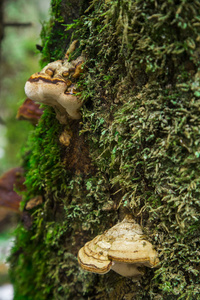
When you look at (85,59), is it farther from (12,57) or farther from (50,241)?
(12,57)

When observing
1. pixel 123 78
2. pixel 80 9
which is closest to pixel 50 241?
pixel 123 78

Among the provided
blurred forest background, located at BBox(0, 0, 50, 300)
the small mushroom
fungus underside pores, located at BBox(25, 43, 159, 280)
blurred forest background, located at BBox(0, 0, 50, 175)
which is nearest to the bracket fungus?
fungus underside pores, located at BBox(25, 43, 159, 280)

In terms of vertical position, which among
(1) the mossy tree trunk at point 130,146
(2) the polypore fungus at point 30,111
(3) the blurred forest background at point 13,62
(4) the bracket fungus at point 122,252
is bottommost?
(4) the bracket fungus at point 122,252

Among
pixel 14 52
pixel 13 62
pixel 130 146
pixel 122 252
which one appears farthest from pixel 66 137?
pixel 13 62

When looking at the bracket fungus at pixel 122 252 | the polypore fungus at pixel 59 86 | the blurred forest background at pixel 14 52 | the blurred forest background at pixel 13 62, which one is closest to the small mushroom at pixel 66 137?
the polypore fungus at pixel 59 86

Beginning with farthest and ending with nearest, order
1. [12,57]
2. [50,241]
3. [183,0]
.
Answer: [12,57]
[50,241]
[183,0]

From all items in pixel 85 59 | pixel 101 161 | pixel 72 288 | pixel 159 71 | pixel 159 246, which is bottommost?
pixel 72 288

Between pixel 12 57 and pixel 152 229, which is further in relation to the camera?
pixel 12 57

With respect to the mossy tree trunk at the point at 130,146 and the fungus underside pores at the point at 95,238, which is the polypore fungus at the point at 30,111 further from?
the fungus underside pores at the point at 95,238
